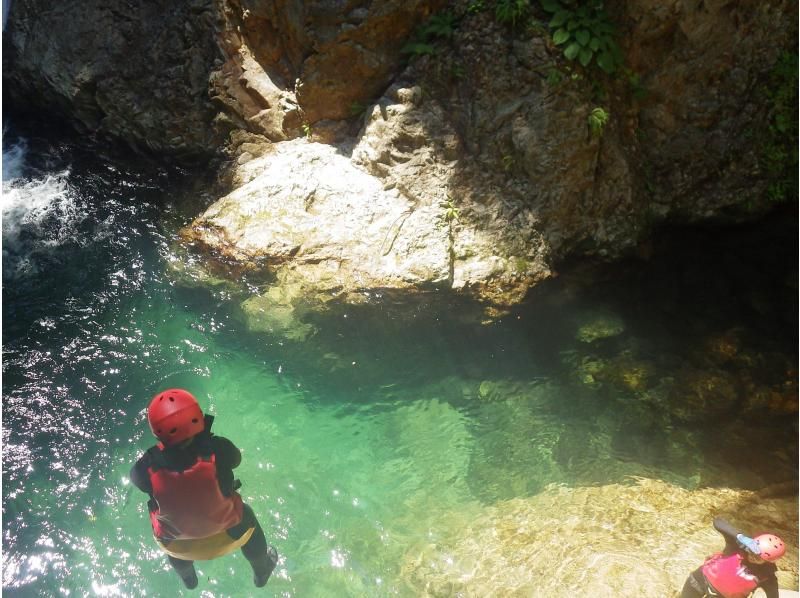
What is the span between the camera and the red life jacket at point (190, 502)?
3.35 metres

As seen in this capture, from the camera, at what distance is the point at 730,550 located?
3.32 m

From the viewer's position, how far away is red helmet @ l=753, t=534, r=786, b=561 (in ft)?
10.0

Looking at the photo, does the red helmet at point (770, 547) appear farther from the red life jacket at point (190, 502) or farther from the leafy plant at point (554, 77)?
the leafy plant at point (554, 77)

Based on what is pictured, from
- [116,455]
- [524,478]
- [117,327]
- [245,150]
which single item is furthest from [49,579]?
[245,150]

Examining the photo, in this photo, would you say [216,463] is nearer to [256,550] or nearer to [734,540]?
[256,550]

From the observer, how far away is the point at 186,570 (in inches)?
152

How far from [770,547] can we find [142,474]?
12.9 feet

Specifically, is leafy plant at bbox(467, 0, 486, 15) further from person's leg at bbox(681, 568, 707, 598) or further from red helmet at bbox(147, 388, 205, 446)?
person's leg at bbox(681, 568, 707, 598)

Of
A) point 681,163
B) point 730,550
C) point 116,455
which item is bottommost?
point 116,455

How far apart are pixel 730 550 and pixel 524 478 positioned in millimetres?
1691

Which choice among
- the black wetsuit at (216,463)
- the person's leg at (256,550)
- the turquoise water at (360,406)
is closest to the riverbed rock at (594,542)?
the turquoise water at (360,406)

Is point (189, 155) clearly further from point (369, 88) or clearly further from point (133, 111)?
point (369, 88)

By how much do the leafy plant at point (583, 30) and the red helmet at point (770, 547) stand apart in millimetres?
4323

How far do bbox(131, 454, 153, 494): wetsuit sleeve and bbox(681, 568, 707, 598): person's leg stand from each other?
3639 mm
